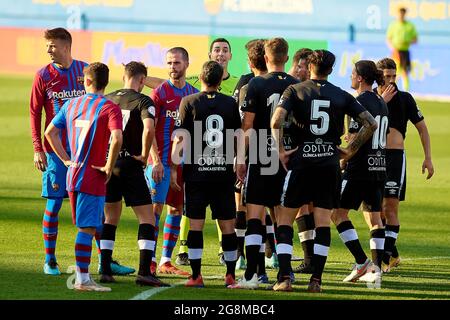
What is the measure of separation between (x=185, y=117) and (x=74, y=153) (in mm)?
1030

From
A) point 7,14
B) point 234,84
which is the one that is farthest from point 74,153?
point 7,14

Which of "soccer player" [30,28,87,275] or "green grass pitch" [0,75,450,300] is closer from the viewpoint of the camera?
"green grass pitch" [0,75,450,300]

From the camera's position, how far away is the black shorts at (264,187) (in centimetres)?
1042

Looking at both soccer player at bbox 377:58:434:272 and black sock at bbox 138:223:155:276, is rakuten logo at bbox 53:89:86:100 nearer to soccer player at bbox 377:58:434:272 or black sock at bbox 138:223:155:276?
black sock at bbox 138:223:155:276

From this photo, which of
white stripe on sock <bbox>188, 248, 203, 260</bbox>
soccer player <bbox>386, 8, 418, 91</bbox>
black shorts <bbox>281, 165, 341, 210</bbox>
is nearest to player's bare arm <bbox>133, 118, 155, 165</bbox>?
white stripe on sock <bbox>188, 248, 203, 260</bbox>

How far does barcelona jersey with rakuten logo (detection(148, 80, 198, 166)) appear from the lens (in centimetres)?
1129

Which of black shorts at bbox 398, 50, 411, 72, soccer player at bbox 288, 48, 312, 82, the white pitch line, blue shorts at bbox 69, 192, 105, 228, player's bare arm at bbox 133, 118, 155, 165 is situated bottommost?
the white pitch line

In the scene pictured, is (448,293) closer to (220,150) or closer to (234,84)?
(220,150)

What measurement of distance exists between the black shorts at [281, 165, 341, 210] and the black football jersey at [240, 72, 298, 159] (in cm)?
35

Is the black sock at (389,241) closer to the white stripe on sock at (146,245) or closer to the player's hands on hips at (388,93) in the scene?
the player's hands on hips at (388,93)

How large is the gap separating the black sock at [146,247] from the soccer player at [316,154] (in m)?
1.15

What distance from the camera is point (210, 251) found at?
12.8 m

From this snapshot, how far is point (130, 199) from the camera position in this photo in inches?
410

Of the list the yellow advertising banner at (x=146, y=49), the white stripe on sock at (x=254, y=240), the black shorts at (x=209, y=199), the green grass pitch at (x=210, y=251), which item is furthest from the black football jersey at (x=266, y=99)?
the yellow advertising banner at (x=146, y=49)
